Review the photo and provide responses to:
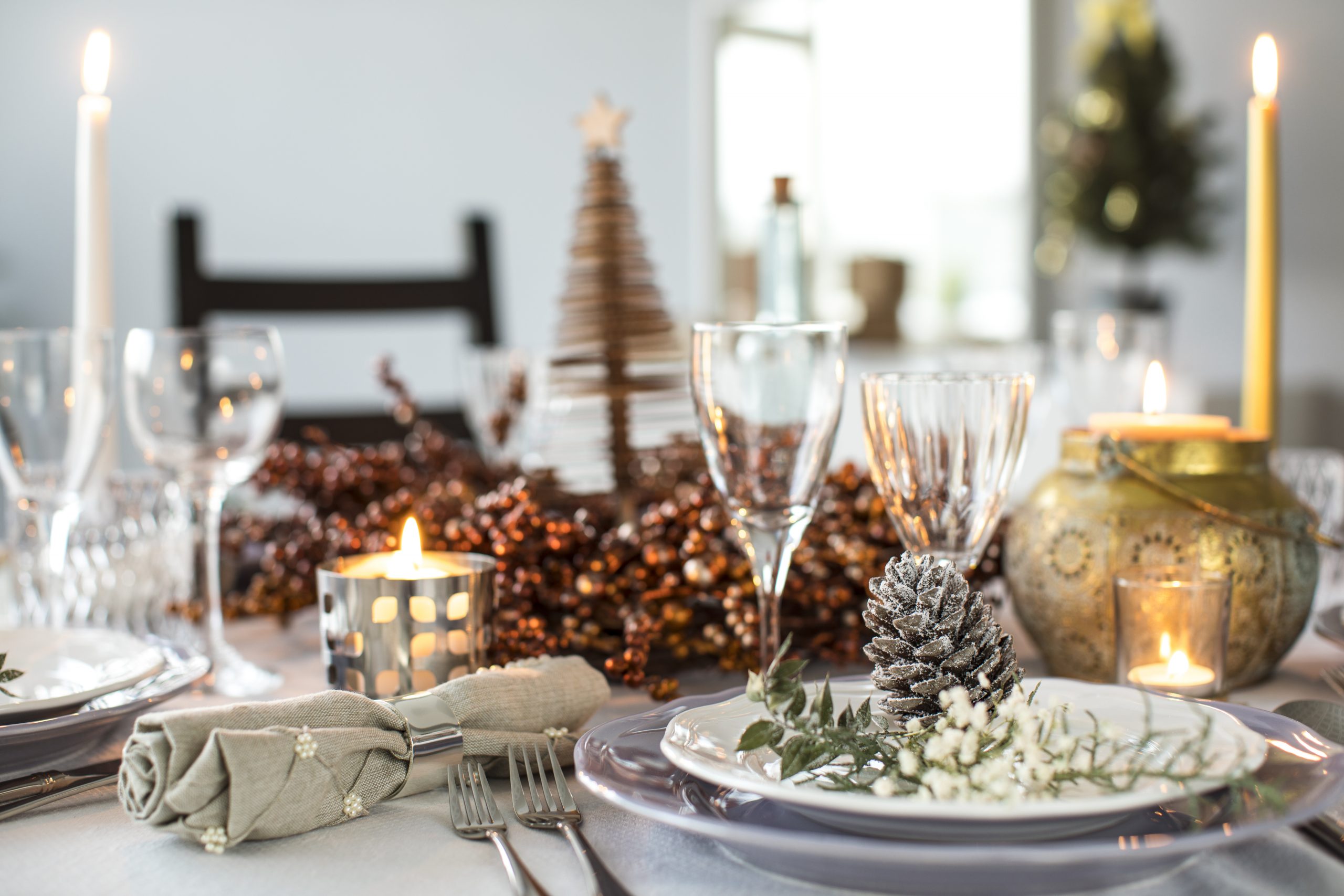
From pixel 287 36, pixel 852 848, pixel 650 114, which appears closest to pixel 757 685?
pixel 852 848

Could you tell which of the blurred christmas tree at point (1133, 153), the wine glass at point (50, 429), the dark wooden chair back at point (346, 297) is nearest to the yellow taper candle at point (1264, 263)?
the wine glass at point (50, 429)

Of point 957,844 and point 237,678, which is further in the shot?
point 237,678

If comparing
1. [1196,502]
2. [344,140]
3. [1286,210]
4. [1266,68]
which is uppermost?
[344,140]

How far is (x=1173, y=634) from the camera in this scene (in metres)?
0.59

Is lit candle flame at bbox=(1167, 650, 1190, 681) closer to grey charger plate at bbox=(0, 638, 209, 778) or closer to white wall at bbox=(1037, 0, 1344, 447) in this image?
grey charger plate at bbox=(0, 638, 209, 778)

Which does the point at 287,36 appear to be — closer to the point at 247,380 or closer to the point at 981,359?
the point at 981,359

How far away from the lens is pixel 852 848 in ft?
1.17

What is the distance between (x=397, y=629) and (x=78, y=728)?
152 mm

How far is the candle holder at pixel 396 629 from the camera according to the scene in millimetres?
583

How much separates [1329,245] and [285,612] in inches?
149

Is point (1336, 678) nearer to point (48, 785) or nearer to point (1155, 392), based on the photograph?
point (1155, 392)

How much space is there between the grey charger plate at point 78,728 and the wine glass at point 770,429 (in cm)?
30

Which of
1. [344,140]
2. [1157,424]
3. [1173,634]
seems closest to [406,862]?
[1173,634]

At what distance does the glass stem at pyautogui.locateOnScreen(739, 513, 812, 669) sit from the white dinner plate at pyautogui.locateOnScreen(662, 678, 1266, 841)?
7cm
